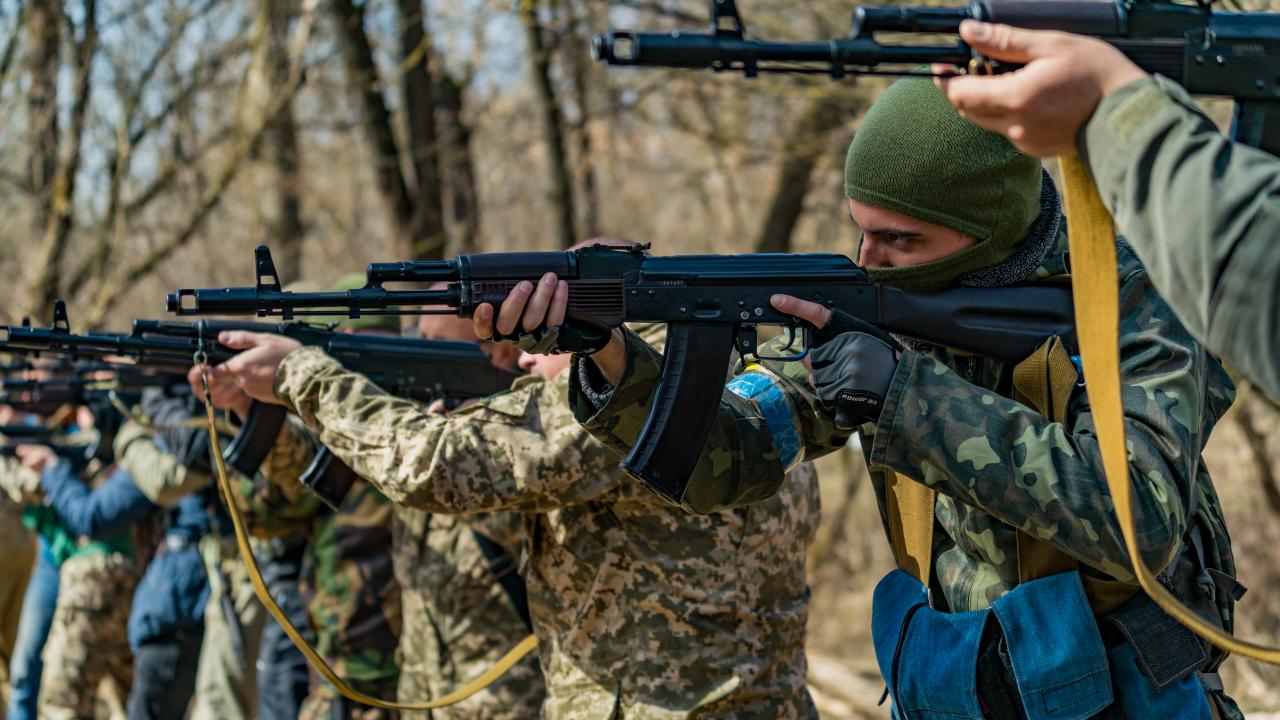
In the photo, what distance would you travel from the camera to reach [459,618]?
191 inches

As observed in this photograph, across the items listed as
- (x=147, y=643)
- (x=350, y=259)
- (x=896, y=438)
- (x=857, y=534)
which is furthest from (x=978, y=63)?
(x=350, y=259)

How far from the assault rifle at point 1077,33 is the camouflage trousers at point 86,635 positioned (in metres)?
6.20

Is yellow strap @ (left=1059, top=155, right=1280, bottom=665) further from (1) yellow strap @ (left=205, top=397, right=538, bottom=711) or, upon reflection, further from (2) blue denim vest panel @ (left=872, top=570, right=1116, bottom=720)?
(1) yellow strap @ (left=205, top=397, right=538, bottom=711)

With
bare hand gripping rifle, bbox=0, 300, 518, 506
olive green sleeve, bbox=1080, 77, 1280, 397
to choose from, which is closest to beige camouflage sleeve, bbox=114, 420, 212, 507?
bare hand gripping rifle, bbox=0, 300, 518, 506

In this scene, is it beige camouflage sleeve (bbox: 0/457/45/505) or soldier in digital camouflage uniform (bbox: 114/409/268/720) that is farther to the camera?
beige camouflage sleeve (bbox: 0/457/45/505)

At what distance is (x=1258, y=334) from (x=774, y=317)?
4.41 ft

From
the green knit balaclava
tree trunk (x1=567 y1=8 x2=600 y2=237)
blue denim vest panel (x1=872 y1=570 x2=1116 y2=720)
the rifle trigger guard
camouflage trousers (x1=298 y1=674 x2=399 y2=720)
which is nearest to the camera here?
blue denim vest panel (x1=872 y1=570 x2=1116 y2=720)

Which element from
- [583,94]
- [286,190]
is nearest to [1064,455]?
[583,94]

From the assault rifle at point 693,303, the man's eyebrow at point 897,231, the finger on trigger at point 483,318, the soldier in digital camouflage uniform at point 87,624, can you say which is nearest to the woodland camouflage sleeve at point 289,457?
the soldier in digital camouflage uniform at point 87,624

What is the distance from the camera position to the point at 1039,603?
259cm

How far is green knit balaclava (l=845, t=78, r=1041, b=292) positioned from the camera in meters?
2.77

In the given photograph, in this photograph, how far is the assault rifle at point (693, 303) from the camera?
9.24ft

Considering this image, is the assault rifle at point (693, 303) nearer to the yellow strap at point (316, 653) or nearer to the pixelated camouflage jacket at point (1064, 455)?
the pixelated camouflage jacket at point (1064, 455)

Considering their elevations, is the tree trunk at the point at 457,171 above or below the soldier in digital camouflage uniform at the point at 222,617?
above
